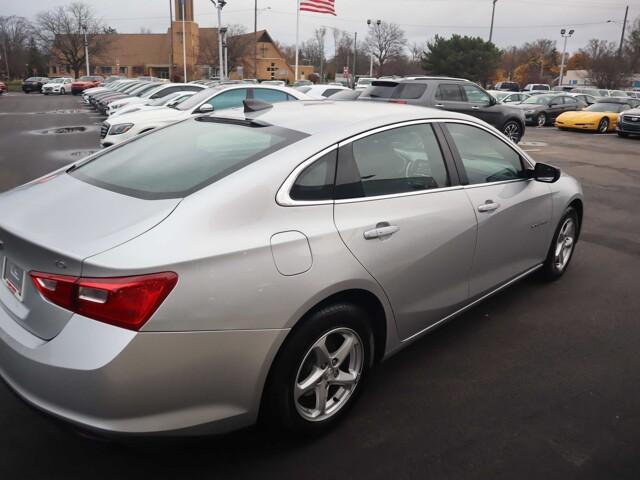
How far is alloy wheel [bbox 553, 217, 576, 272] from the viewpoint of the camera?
464cm

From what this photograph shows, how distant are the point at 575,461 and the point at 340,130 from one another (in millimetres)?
1990

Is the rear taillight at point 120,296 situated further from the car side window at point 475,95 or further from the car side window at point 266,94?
the car side window at point 475,95

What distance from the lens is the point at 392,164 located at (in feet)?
9.97

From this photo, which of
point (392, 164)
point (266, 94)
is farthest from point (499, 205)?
point (266, 94)

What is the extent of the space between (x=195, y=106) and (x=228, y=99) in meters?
0.74

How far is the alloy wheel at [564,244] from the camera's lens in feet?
15.2

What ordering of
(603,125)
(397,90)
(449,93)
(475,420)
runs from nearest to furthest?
(475,420), (397,90), (449,93), (603,125)

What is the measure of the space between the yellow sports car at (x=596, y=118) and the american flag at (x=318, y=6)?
1420 centimetres

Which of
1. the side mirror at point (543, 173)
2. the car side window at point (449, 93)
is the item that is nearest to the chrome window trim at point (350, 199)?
the side mirror at point (543, 173)

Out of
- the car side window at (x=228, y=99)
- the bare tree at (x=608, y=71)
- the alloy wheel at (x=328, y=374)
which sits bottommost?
the alloy wheel at (x=328, y=374)

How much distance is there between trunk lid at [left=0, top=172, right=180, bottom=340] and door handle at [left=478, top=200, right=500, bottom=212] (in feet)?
6.57

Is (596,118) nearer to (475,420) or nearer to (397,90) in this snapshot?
(397,90)

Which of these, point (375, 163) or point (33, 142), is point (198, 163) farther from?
point (33, 142)

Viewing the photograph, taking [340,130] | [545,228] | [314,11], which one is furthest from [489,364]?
[314,11]
